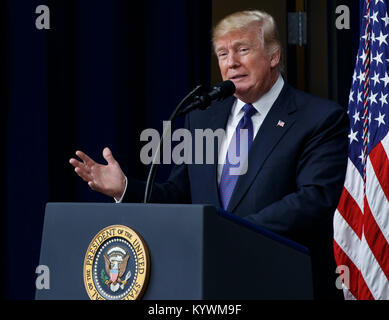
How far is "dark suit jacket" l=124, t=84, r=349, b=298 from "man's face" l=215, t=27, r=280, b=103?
11cm

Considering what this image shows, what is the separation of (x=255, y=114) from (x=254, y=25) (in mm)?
354

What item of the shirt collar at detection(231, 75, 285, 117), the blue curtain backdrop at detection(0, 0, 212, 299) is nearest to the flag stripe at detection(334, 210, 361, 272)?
the shirt collar at detection(231, 75, 285, 117)

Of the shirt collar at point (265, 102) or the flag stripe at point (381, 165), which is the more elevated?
the shirt collar at point (265, 102)

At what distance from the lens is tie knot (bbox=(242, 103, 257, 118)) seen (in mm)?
2535

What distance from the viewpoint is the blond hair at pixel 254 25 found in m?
2.58

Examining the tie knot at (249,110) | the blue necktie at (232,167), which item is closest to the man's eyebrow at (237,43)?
the tie knot at (249,110)

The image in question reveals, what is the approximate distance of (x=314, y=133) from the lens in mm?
2428

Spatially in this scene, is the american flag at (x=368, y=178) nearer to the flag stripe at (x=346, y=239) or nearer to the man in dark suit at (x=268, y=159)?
the flag stripe at (x=346, y=239)

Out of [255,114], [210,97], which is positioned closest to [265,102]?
[255,114]

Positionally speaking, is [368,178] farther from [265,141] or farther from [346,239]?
[265,141]

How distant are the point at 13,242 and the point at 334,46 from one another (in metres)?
2.14

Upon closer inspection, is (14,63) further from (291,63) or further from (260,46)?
(291,63)
